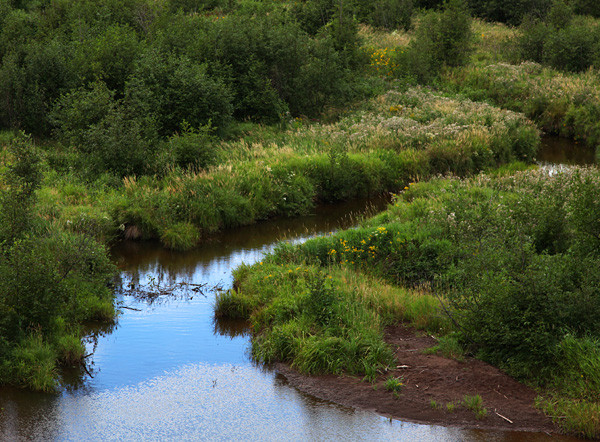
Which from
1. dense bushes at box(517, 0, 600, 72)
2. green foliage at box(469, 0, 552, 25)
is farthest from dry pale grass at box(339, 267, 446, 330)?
green foliage at box(469, 0, 552, 25)

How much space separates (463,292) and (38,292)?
6.90 metres

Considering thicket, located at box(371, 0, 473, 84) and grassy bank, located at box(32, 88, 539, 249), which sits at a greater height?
thicket, located at box(371, 0, 473, 84)

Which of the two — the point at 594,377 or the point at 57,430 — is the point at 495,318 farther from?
the point at 57,430

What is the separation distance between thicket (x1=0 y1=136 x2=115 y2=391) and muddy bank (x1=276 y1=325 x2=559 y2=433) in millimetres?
3822

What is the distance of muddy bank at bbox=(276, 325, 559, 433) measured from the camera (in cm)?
834

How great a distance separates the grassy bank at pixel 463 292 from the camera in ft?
29.6

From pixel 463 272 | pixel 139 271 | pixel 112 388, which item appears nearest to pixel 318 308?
pixel 463 272

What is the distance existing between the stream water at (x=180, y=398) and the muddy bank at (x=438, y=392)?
17 centimetres

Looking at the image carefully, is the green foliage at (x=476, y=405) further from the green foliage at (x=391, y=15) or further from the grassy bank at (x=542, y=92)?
the green foliage at (x=391, y=15)

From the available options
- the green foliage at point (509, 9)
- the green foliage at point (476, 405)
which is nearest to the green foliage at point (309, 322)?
the green foliage at point (476, 405)

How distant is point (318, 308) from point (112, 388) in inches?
139

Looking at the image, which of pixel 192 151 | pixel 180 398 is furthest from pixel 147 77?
pixel 180 398

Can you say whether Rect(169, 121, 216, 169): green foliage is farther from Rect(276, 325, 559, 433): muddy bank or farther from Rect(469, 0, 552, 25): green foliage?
Rect(469, 0, 552, 25): green foliage

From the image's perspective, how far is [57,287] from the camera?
10.5 meters
